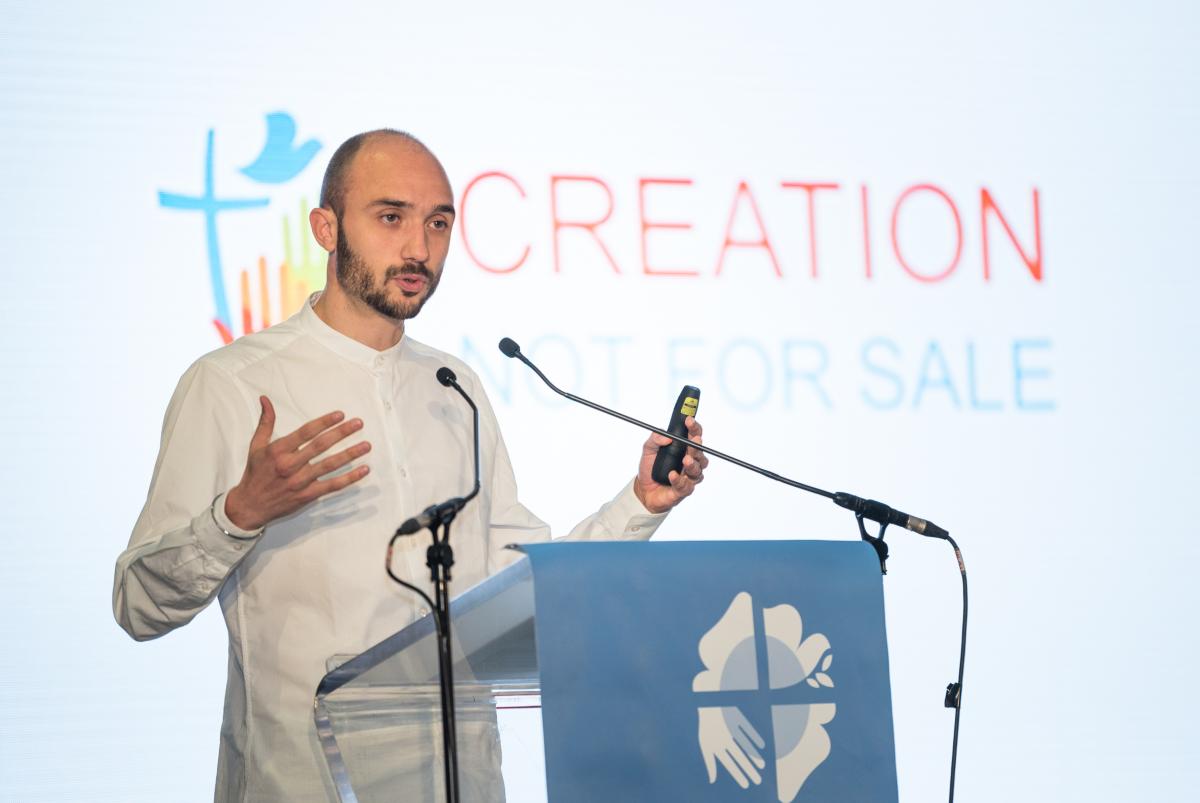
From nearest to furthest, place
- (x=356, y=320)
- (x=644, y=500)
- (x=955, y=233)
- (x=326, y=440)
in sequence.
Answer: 1. (x=326, y=440)
2. (x=644, y=500)
3. (x=356, y=320)
4. (x=955, y=233)

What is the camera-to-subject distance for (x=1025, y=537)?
371 cm

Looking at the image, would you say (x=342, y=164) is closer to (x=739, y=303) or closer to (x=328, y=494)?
(x=328, y=494)

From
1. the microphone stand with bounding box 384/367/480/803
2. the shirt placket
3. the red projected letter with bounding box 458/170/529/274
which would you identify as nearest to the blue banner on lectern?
the microphone stand with bounding box 384/367/480/803

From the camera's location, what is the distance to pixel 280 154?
127 inches

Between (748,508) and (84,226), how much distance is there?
1721 mm

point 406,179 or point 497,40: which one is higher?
point 497,40

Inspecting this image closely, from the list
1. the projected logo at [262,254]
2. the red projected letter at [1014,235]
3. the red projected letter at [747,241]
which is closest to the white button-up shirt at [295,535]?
the projected logo at [262,254]

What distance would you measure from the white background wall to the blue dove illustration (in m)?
0.03

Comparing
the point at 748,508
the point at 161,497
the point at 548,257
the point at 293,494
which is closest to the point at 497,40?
the point at 548,257

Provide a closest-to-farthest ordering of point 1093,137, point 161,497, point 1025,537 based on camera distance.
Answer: point 161,497
point 1025,537
point 1093,137

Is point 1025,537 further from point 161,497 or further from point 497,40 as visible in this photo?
point 161,497

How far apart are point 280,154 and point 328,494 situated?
4.84ft

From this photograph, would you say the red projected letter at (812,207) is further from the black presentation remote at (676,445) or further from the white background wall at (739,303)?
the black presentation remote at (676,445)

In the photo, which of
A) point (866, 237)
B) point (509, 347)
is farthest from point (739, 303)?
point (509, 347)
